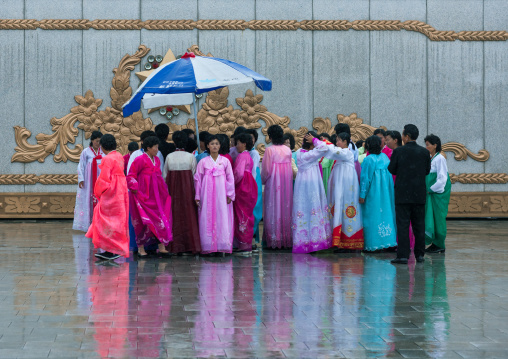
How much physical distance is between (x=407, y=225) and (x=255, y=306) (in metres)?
3.13

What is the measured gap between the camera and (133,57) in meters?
14.5

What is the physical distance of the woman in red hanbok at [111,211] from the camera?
941cm

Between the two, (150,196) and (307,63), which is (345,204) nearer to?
(150,196)

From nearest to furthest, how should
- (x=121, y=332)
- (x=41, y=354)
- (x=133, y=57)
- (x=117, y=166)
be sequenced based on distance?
(x=41, y=354) → (x=121, y=332) → (x=117, y=166) → (x=133, y=57)

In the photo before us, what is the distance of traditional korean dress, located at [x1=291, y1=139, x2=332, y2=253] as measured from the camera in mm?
10328

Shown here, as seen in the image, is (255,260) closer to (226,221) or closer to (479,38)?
(226,221)

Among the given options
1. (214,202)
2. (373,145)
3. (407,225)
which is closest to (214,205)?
(214,202)

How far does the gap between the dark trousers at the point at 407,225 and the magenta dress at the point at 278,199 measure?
1718mm

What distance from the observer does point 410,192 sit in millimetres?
9375

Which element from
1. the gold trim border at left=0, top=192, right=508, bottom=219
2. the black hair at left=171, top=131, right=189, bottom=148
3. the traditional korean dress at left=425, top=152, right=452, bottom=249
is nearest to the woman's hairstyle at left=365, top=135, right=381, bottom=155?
the traditional korean dress at left=425, top=152, right=452, bottom=249

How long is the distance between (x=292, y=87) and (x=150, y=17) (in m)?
2.88

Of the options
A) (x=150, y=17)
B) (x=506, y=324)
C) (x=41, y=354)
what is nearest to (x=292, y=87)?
(x=150, y=17)

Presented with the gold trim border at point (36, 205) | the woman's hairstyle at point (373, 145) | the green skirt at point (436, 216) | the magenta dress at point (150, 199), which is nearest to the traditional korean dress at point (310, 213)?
the woman's hairstyle at point (373, 145)

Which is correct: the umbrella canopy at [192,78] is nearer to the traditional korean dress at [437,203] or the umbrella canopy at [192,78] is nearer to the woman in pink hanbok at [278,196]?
the woman in pink hanbok at [278,196]
